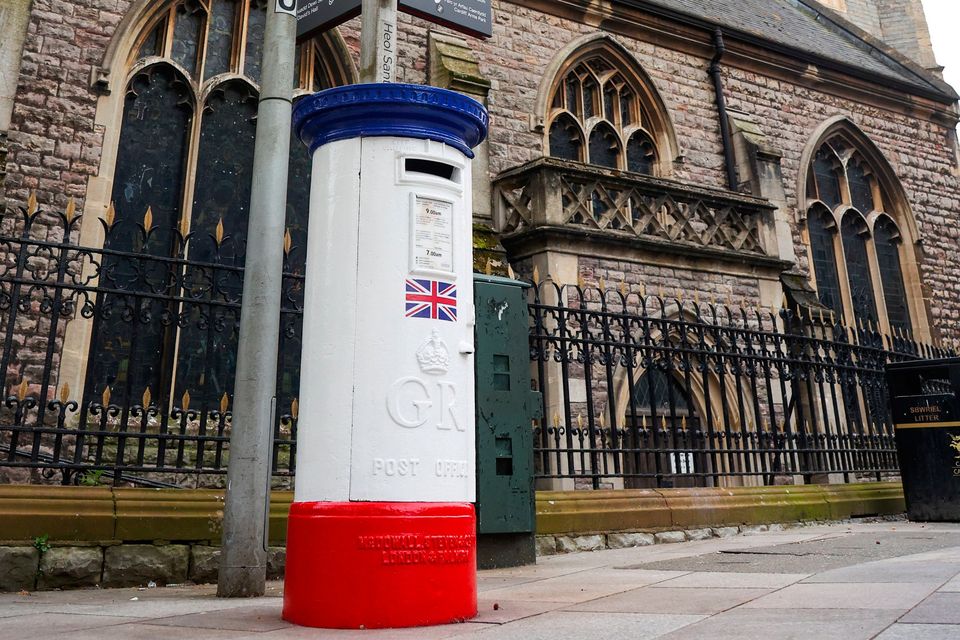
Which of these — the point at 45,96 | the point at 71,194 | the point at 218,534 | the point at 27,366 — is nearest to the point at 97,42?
the point at 45,96

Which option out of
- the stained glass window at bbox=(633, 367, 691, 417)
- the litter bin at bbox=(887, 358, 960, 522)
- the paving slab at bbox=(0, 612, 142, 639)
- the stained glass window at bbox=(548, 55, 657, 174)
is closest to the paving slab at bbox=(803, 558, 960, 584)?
the paving slab at bbox=(0, 612, 142, 639)

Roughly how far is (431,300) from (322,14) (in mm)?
3133

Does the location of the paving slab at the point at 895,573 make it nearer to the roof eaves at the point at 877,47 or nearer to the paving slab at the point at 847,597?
the paving slab at the point at 847,597

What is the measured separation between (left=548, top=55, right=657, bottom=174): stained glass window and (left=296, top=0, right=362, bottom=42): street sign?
26.8 feet

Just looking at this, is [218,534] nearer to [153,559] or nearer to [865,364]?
[153,559]

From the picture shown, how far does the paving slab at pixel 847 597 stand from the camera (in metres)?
2.97

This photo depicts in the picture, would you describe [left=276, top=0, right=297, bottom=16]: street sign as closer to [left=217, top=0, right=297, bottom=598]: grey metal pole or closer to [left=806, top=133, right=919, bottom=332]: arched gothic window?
[left=217, top=0, right=297, bottom=598]: grey metal pole

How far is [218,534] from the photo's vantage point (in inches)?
195

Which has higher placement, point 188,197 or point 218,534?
point 188,197

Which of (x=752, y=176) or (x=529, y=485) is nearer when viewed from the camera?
(x=529, y=485)

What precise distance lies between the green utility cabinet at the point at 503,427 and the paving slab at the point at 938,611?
2.84 m

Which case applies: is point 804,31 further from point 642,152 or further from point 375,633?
point 375,633

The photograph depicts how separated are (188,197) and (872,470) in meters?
9.05

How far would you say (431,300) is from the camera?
3447mm
